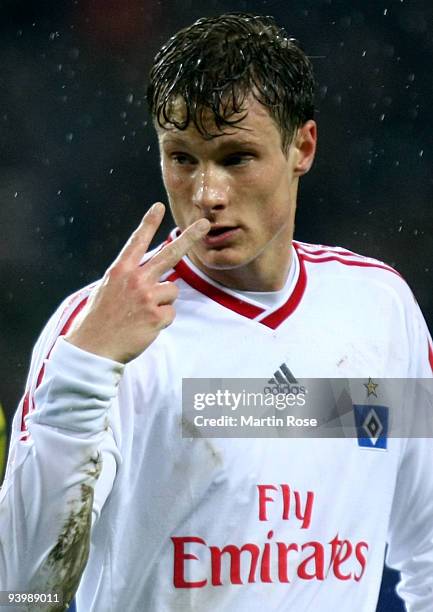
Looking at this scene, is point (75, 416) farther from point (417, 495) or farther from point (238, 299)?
point (417, 495)

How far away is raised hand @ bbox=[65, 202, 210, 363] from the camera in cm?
196

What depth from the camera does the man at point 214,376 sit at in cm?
200

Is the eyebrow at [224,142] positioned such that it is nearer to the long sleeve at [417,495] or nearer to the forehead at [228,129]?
the forehead at [228,129]

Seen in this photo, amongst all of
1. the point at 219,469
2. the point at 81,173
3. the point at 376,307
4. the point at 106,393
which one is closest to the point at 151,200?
the point at 81,173

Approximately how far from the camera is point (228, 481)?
235cm

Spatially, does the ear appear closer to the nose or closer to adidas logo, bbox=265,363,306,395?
the nose

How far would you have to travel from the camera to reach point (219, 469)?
2352mm

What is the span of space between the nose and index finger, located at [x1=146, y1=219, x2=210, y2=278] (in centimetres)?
12

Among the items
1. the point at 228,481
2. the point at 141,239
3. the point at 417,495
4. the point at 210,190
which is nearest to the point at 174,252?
the point at 141,239

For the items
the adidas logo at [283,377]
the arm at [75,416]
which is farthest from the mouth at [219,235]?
the adidas logo at [283,377]

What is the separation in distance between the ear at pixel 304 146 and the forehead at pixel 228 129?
187mm

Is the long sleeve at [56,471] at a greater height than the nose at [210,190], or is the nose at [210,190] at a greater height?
the nose at [210,190]

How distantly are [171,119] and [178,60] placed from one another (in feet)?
0.47

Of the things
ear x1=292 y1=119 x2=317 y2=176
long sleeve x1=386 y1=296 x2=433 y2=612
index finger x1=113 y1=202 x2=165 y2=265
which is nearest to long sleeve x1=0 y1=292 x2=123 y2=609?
index finger x1=113 y1=202 x2=165 y2=265
